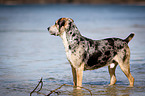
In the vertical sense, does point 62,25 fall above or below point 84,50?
above

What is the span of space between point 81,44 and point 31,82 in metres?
2.10

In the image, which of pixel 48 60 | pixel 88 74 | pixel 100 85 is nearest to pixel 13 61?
pixel 48 60

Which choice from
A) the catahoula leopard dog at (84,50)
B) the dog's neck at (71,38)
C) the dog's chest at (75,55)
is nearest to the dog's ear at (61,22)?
the catahoula leopard dog at (84,50)

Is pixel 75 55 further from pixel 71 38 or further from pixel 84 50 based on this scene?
pixel 71 38

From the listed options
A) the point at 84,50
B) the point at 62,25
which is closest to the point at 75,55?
the point at 84,50

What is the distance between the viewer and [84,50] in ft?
29.1

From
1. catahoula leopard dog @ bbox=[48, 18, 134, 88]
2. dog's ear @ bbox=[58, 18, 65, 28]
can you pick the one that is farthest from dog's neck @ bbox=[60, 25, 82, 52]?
dog's ear @ bbox=[58, 18, 65, 28]

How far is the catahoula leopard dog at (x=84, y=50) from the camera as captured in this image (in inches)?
347

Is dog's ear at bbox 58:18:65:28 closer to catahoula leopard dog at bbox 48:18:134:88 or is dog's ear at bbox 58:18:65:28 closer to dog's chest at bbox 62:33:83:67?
catahoula leopard dog at bbox 48:18:134:88

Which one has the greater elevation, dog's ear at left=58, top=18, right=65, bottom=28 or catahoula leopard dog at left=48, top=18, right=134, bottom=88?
dog's ear at left=58, top=18, right=65, bottom=28

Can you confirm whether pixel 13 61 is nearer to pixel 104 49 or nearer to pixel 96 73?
pixel 96 73

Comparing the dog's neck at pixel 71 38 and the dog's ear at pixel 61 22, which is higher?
the dog's ear at pixel 61 22

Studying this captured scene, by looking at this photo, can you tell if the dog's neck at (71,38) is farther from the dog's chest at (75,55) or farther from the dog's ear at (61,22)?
the dog's ear at (61,22)

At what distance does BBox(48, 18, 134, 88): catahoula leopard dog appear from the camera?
881 centimetres
